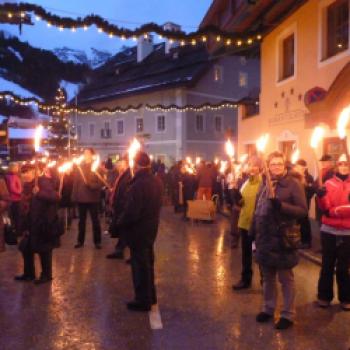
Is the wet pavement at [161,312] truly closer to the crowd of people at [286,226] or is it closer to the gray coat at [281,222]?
the crowd of people at [286,226]

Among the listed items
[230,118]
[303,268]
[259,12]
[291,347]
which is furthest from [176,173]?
[230,118]

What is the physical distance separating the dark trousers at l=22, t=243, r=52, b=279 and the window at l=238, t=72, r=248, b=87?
3364cm

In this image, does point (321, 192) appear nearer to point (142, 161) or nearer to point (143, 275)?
point (142, 161)

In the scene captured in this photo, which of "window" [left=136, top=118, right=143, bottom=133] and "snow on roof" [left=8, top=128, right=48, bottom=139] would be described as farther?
"window" [left=136, top=118, right=143, bottom=133]

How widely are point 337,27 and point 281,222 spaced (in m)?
7.85

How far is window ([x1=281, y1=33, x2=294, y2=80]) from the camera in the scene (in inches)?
545

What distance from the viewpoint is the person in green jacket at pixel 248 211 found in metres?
6.39

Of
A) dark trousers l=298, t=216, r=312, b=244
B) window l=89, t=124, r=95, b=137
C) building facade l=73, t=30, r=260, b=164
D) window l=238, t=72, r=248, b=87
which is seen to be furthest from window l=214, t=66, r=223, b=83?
dark trousers l=298, t=216, r=312, b=244

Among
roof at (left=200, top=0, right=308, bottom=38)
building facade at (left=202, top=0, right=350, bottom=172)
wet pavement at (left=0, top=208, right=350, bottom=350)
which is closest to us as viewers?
wet pavement at (left=0, top=208, right=350, bottom=350)

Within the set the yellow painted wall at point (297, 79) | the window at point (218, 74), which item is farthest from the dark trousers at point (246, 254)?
the window at point (218, 74)

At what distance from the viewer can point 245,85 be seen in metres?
39.0

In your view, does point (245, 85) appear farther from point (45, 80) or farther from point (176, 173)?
point (45, 80)

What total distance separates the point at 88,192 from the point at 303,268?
4.18m

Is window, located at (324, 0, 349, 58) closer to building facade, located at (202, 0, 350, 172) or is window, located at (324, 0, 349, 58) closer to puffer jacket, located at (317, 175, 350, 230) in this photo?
building facade, located at (202, 0, 350, 172)
